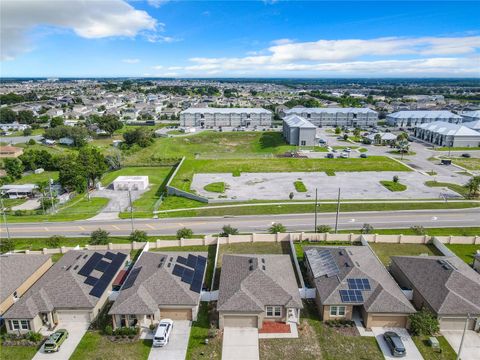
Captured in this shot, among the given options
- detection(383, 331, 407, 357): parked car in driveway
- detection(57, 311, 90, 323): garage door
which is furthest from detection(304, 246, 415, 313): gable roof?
detection(57, 311, 90, 323): garage door

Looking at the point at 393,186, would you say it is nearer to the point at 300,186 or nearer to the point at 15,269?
the point at 300,186

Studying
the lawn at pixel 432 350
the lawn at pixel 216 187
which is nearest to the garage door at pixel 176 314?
the lawn at pixel 432 350

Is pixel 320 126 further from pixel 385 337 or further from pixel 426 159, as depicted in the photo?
pixel 385 337

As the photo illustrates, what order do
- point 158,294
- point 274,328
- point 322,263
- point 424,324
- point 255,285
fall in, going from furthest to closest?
1. point 322,263
2. point 255,285
3. point 158,294
4. point 274,328
5. point 424,324

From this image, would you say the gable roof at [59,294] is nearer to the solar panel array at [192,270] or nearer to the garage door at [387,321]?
the solar panel array at [192,270]

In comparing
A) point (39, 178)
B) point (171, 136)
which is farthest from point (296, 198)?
point (171, 136)

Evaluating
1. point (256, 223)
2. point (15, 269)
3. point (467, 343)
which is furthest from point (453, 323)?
point (15, 269)
